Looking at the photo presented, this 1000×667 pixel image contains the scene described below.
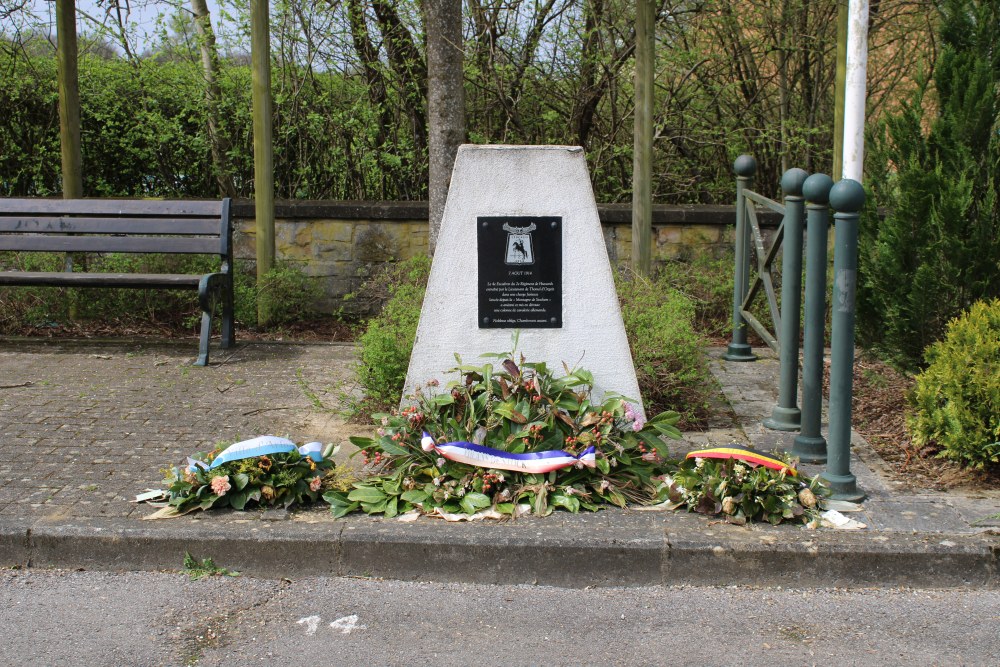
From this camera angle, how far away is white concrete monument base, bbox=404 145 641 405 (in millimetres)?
4434

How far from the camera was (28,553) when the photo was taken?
3643 millimetres

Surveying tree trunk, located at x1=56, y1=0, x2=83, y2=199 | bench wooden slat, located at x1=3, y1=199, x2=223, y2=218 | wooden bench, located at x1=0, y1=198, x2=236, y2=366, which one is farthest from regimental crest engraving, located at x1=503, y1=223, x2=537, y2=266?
tree trunk, located at x1=56, y1=0, x2=83, y2=199

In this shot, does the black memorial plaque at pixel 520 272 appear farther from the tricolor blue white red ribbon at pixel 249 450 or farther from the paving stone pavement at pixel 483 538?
the tricolor blue white red ribbon at pixel 249 450

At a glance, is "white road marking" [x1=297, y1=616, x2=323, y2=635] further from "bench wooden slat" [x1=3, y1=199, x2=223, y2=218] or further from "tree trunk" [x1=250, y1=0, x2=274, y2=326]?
"tree trunk" [x1=250, y1=0, x2=274, y2=326]

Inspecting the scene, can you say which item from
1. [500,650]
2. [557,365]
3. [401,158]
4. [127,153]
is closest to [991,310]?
A: [557,365]

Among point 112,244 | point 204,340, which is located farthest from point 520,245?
point 112,244

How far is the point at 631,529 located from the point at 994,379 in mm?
1624

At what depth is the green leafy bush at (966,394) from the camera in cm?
406

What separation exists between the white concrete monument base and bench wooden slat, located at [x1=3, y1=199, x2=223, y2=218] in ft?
10.0

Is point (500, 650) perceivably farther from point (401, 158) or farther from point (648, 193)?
point (401, 158)

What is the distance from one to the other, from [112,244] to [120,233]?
0.13 metres

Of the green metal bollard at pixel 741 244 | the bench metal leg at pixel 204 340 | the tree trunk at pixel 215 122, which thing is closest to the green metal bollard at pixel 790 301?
the green metal bollard at pixel 741 244

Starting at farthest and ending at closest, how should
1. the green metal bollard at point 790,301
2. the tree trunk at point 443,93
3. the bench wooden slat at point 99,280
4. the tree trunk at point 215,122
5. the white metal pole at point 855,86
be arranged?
1. the tree trunk at point 215,122
2. the tree trunk at point 443,93
3. the bench wooden slat at point 99,280
4. the white metal pole at point 855,86
5. the green metal bollard at point 790,301

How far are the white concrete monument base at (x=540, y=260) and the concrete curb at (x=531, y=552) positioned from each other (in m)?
0.95
